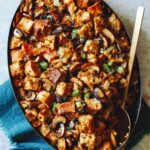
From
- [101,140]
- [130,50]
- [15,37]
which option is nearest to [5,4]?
[15,37]

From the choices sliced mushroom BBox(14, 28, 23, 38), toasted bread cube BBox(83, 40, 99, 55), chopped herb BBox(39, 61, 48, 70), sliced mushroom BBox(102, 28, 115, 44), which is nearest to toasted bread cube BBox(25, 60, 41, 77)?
chopped herb BBox(39, 61, 48, 70)

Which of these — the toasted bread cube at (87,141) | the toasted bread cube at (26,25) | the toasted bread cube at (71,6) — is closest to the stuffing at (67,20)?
the toasted bread cube at (71,6)

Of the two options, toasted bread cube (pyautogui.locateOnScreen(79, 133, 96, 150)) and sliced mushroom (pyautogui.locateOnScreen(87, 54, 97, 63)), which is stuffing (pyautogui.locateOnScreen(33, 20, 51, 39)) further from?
toasted bread cube (pyautogui.locateOnScreen(79, 133, 96, 150))

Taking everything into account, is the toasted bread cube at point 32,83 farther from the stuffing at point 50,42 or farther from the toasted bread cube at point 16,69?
the stuffing at point 50,42

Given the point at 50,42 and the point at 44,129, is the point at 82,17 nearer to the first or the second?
the point at 50,42

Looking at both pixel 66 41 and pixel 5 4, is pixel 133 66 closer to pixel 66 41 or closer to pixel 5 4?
pixel 66 41

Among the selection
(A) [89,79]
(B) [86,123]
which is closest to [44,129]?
(B) [86,123]
